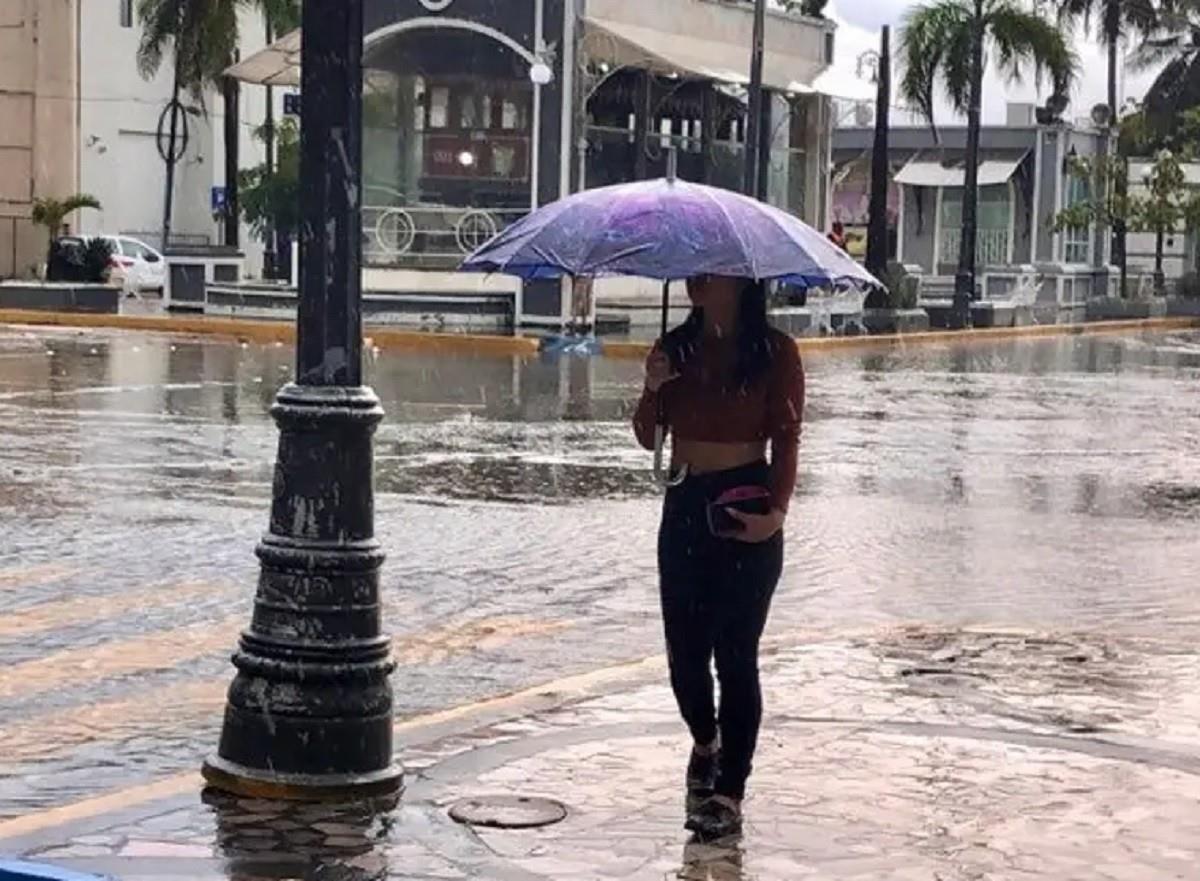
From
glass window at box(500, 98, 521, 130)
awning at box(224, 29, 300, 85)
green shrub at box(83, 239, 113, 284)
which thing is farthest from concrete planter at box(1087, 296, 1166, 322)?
green shrub at box(83, 239, 113, 284)

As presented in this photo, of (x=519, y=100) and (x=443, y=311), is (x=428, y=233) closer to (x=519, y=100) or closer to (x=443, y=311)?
(x=519, y=100)

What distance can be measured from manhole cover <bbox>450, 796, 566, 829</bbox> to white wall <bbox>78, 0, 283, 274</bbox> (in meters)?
51.9

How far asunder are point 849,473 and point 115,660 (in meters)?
9.15

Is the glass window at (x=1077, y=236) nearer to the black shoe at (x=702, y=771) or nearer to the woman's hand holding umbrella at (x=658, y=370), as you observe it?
the black shoe at (x=702, y=771)

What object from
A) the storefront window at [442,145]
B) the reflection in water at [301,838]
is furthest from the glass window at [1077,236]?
the reflection in water at [301,838]

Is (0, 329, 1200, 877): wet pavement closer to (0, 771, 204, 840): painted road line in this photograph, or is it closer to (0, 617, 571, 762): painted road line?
(0, 617, 571, 762): painted road line

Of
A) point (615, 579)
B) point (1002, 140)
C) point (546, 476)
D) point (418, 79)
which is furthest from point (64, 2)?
point (615, 579)

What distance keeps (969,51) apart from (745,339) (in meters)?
43.6

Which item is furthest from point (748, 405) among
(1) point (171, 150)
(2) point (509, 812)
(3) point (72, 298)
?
(1) point (171, 150)

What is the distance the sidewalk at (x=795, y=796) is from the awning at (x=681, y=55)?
28.9m

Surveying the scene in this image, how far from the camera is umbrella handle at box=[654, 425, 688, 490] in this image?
6691 millimetres

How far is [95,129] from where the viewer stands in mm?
59062

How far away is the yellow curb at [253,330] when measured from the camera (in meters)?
32.8

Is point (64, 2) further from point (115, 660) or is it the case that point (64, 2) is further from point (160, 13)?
point (115, 660)
